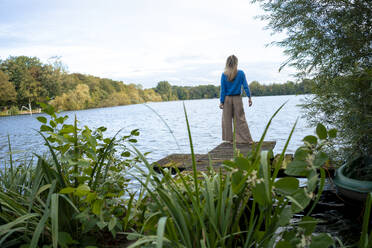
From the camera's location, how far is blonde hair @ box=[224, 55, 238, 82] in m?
6.34

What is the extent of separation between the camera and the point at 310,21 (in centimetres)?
300

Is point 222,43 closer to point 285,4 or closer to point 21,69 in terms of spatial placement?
point 285,4

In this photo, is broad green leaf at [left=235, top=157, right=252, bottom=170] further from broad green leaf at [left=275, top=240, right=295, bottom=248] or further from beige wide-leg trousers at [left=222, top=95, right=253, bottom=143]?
beige wide-leg trousers at [left=222, top=95, right=253, bottom=143]

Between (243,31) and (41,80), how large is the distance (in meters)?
49.1

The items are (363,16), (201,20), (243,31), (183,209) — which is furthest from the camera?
(201,20)

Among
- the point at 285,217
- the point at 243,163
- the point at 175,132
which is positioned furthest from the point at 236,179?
the point at 175,132

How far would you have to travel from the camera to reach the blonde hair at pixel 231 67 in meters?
6.34

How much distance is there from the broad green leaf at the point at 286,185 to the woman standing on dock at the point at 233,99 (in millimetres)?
5496

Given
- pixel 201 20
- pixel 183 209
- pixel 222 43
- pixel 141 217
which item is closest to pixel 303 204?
pixel 183 209

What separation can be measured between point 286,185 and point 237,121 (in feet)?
18.5

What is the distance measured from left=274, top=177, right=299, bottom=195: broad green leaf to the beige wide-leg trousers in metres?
5.61

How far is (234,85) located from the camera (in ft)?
21.3

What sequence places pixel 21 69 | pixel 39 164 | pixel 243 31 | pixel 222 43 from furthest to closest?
pixel 21 69, pixel 222 43, pixel 243 31, pixel 39 164

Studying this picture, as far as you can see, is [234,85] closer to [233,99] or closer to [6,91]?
[233,99]
